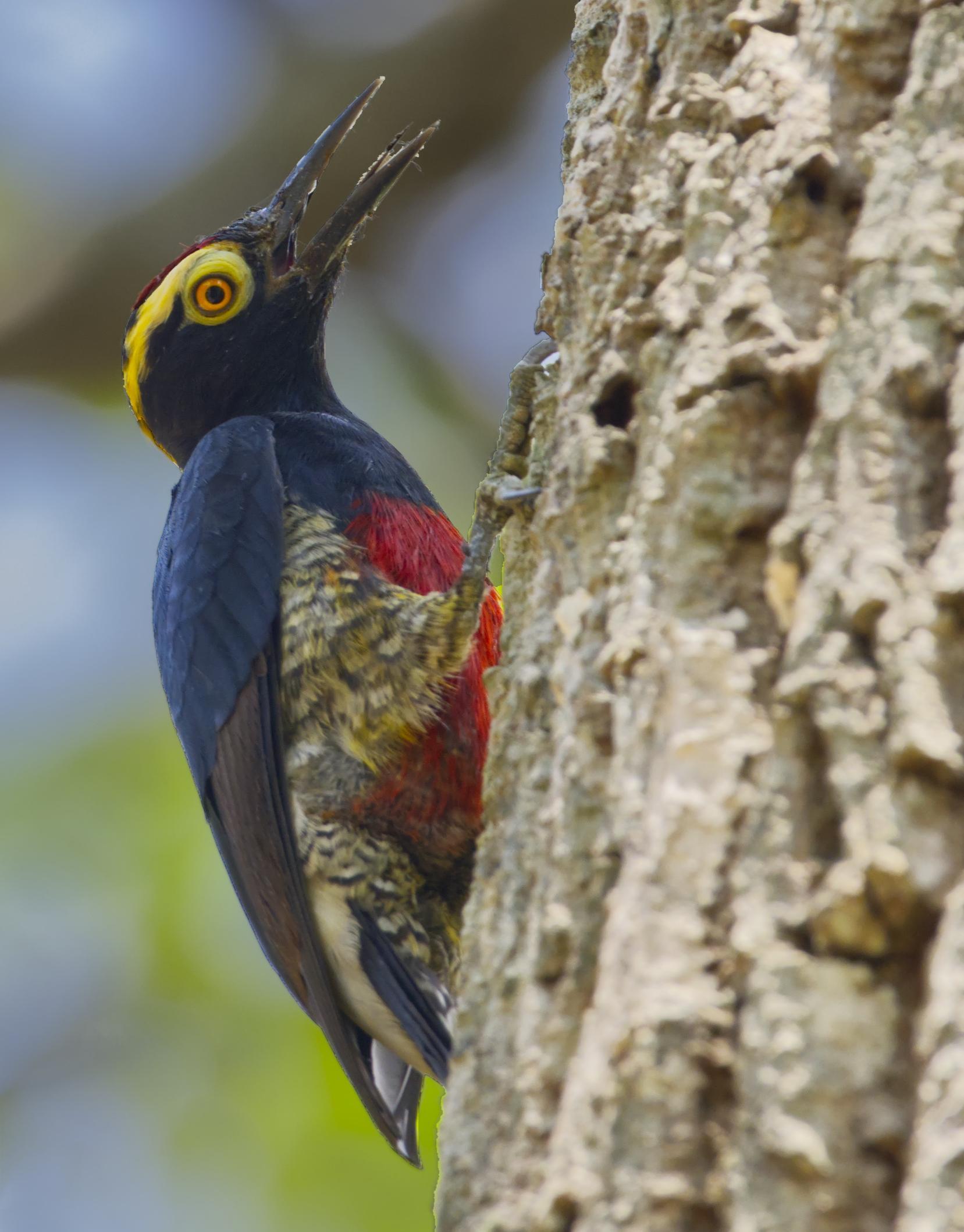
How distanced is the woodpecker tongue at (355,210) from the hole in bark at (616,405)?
2.38m

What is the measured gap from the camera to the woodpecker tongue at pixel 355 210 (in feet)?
14.2

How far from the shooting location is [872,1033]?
4.01ft

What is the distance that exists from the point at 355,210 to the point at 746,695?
3416mm

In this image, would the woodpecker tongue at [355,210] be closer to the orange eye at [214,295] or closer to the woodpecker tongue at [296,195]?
the woodpecker tongue at [296,195]

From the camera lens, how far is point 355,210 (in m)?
4.52

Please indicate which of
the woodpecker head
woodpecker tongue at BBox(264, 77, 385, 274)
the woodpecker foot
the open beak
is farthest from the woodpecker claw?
woodpecker tongue at BBox(264, 77, 385, 274)

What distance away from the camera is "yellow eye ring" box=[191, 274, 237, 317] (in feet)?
15.0

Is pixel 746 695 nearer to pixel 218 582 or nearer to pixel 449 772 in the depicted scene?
pixel 449 772

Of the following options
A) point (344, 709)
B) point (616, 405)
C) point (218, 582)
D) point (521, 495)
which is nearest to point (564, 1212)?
point (616, 405)

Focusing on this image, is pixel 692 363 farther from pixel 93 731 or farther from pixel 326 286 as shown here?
pixel 93 731

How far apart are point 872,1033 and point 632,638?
572 millimetres

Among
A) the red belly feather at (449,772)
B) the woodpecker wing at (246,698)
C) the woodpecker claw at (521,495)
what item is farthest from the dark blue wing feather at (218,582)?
the woodpecker claw at (521,495)

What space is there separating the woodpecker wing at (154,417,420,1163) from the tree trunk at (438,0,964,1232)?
5.33 feet

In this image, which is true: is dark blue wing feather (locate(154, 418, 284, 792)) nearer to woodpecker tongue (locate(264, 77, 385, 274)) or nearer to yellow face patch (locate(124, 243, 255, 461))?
yellow face patch (locate(124, 243, 255, 461))
